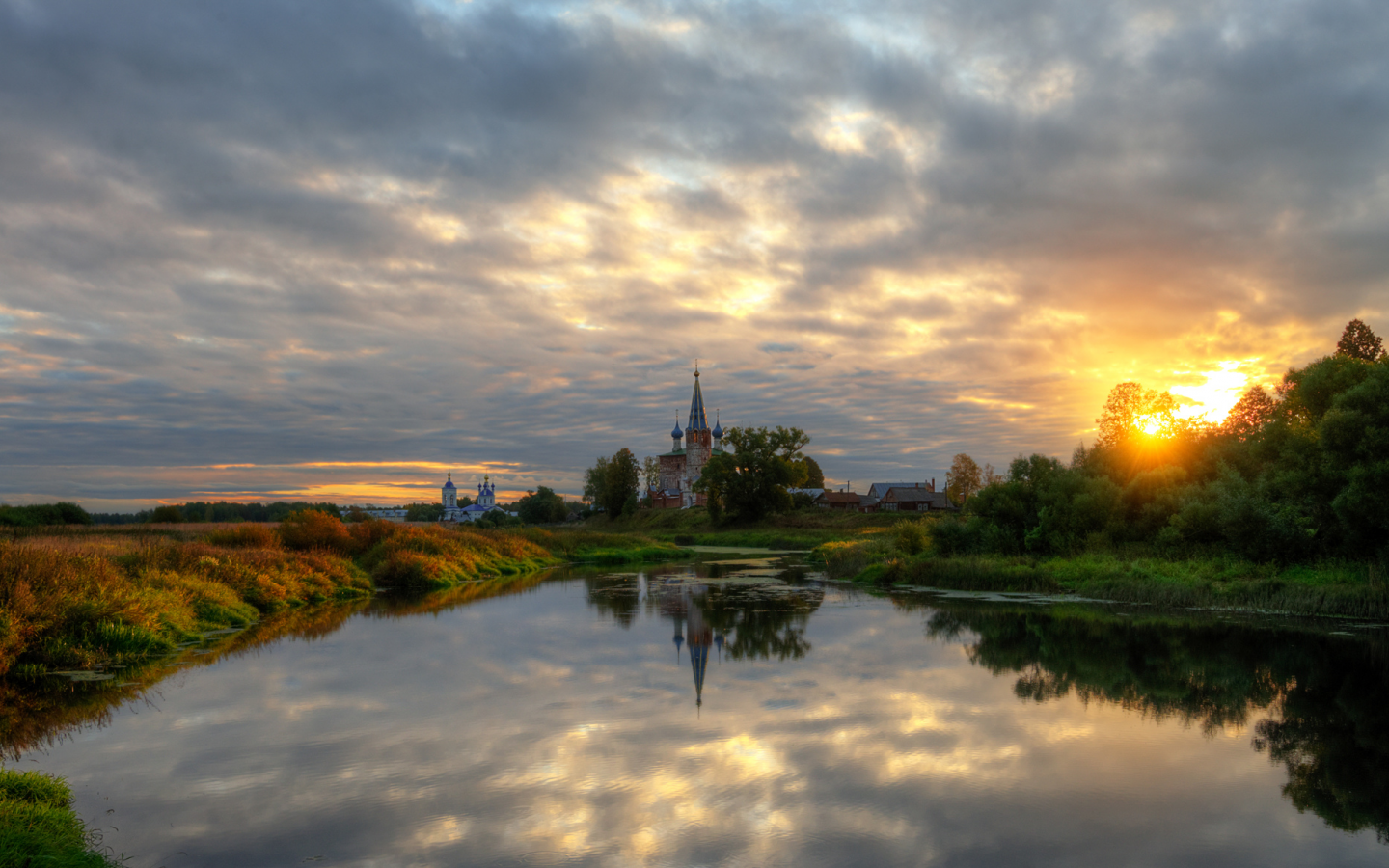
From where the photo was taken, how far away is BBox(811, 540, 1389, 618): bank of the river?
18.4 meters

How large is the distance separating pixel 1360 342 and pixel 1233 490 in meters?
30.2

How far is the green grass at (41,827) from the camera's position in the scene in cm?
519

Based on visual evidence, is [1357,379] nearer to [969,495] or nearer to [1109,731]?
[969,495]

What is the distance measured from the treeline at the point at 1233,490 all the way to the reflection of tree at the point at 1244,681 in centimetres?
461

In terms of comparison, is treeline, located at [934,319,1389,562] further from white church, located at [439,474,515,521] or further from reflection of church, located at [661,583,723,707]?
white church, located at [439,474,515,521]

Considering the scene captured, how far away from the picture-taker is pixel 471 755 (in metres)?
8.90

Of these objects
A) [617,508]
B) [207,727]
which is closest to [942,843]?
[207,727]

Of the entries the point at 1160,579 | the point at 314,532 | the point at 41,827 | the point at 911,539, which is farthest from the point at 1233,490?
the point at 314,532

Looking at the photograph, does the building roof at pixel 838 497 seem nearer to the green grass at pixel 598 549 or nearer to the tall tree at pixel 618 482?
the tall tree at pixel 618 482

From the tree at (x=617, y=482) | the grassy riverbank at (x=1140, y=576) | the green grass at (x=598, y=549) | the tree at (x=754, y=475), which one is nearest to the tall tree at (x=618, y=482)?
the tree at (x=617, y=482)

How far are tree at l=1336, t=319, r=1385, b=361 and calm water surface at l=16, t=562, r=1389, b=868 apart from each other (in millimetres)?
36279

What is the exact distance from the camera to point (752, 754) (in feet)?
29.1

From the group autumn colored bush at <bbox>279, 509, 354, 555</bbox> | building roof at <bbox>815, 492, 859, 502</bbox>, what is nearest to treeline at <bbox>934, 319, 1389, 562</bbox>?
autumn colored bush at <bbox>279, 509, 354, 555</bbox>

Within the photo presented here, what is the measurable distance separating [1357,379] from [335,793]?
1036 inches
